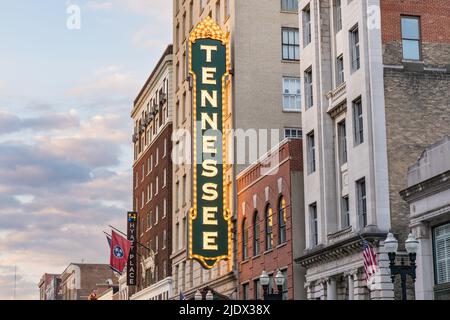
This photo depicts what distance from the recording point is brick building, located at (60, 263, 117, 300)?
541 ft

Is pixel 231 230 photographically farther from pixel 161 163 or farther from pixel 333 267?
pixel 161 163

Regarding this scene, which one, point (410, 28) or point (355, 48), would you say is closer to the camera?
point (410, 28)

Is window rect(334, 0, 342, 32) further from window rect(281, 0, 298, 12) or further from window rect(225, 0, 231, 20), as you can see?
window rect(225, 0, 231, 20)

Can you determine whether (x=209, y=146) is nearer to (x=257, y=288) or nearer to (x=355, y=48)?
(x=257, y=288)

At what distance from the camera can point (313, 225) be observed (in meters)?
46.4

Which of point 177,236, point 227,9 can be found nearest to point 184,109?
point 177,236

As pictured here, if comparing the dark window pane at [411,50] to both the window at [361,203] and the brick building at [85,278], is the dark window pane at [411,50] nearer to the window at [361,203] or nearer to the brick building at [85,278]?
the window at [361,203]

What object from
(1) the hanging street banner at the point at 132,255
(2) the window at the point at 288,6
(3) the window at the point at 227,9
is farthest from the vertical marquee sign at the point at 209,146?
(1) the hanging street banner at the point at 132,255

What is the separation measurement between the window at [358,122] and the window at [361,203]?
6.88ft

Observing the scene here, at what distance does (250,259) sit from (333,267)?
1322 centimetres

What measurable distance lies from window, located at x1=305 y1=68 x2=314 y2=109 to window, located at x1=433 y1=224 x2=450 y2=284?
16359 mm

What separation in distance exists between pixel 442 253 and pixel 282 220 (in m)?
17.3

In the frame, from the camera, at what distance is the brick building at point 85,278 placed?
541 feet
